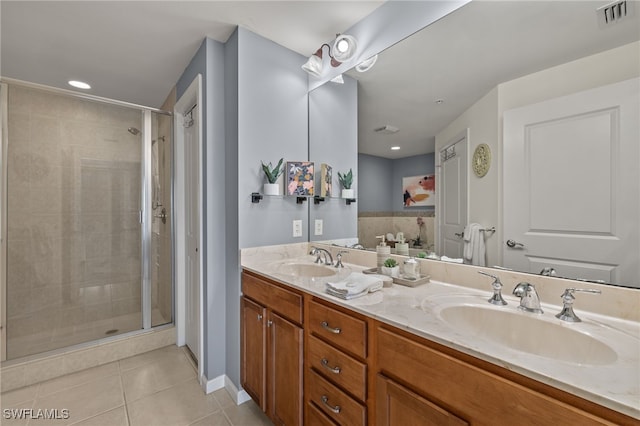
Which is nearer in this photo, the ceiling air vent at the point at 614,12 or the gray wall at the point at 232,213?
the ceiling air vent at the point at 614,12

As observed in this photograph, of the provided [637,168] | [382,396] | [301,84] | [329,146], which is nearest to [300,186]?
[329,146]

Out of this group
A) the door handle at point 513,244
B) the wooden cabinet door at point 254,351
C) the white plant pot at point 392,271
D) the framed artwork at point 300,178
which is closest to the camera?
the door handle at point 513,244

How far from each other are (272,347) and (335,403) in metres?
0.49

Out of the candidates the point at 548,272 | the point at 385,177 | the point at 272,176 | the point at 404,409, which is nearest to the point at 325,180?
the point at 272,176

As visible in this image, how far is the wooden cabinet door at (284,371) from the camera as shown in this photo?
126 centimetres

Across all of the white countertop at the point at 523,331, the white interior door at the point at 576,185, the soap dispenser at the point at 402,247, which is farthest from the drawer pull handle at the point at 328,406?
the white interior door at the point at 576,185

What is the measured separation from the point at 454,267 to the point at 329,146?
3.84 feet

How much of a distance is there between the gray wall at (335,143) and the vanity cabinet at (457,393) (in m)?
1.03

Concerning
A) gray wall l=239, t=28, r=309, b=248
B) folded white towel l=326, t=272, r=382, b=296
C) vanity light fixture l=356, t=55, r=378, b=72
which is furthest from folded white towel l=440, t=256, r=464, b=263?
vanity light fixture l=356, t=55, r=378, b=72

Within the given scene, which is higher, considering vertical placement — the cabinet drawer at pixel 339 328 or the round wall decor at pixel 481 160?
the round wall decor at pixel 481 160

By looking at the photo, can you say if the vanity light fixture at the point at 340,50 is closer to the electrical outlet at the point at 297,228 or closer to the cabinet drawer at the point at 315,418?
the electrical outlet at the point at 297,228

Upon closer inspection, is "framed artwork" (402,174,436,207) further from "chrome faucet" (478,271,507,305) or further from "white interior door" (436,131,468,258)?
"chrome faucet" (478,271,507,305)

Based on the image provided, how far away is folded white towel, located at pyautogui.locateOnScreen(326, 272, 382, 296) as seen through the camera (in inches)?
43.3

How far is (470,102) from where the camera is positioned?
1.27 metres
